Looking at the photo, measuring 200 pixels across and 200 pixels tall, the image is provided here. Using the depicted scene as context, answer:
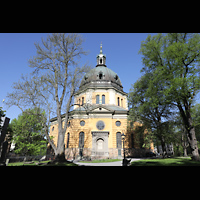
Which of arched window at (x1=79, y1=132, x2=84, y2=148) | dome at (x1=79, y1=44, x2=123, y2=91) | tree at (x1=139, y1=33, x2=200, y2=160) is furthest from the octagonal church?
tree at (x1=139, y1=33, x2=200, y2=160)

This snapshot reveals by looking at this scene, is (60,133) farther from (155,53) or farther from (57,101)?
(155,53)

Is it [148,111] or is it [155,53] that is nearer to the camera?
[155,53]

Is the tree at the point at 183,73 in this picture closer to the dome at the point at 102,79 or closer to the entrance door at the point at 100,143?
the entrance door at the point at 100,143

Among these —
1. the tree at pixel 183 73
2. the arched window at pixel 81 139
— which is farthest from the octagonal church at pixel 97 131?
the tree at pixel 183 73

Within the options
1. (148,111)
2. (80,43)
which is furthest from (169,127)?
(80,43)

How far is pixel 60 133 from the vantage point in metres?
13.6

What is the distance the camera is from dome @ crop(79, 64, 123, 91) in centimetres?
3225

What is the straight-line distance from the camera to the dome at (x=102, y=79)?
32.2m

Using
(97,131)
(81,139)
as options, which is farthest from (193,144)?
(81,139)

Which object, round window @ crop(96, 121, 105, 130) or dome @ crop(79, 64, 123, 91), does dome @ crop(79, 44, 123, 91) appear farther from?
round window @ crop(96, 121, 105, 130)
